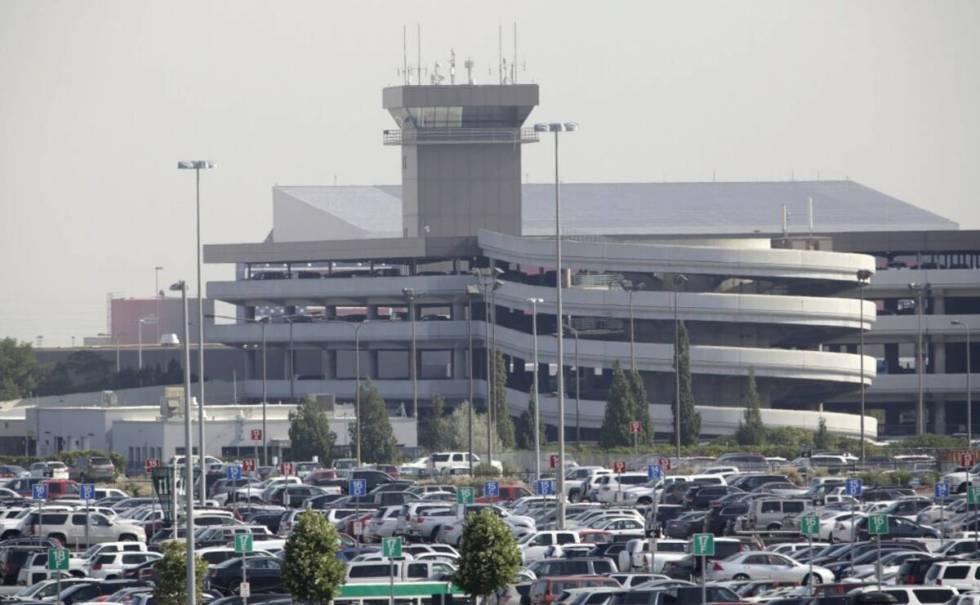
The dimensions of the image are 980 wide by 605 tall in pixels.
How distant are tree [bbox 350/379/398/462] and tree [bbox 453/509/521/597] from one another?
6878cm

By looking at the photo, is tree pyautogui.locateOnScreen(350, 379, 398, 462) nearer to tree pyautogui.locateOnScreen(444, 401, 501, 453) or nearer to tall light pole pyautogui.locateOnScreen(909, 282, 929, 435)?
tree pyautogui.locateOnScreen(444, 401, 501, 453)

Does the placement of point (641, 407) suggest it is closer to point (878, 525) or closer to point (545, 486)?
point (545, 486)

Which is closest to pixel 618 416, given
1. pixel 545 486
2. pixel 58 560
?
pixel 545 486

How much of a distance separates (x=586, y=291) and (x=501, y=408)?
1336 centimetres

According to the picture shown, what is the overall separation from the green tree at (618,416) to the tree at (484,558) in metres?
66.5

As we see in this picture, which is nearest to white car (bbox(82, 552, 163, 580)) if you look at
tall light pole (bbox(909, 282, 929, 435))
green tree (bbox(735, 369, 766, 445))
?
green tree (bbox(735, 369, 766, 445))

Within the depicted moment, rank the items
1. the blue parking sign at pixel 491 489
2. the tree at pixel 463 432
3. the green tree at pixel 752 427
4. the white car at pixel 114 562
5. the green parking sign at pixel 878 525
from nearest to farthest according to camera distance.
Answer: the green parking sign at pixel 878 525, the white car at pixel 114 562, the blue parking sign at pixel 491 489, the green tree at pixel 752 427, the tree at pixel 463 432

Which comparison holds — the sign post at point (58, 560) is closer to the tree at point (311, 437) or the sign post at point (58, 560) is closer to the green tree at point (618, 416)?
the tree at point (311, 437)

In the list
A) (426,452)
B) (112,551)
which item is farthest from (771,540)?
(426,452)

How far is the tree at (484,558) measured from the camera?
48750mm

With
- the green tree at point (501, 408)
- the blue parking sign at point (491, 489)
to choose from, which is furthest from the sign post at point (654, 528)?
the green tree at point (501, 408)

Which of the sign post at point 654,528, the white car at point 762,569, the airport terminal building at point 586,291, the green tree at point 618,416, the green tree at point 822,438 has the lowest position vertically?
→ the white car at point 762,569

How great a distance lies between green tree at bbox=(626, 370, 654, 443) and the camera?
385ft

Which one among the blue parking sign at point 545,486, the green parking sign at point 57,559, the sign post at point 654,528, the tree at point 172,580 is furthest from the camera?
the blue parking sign at point 545,486
